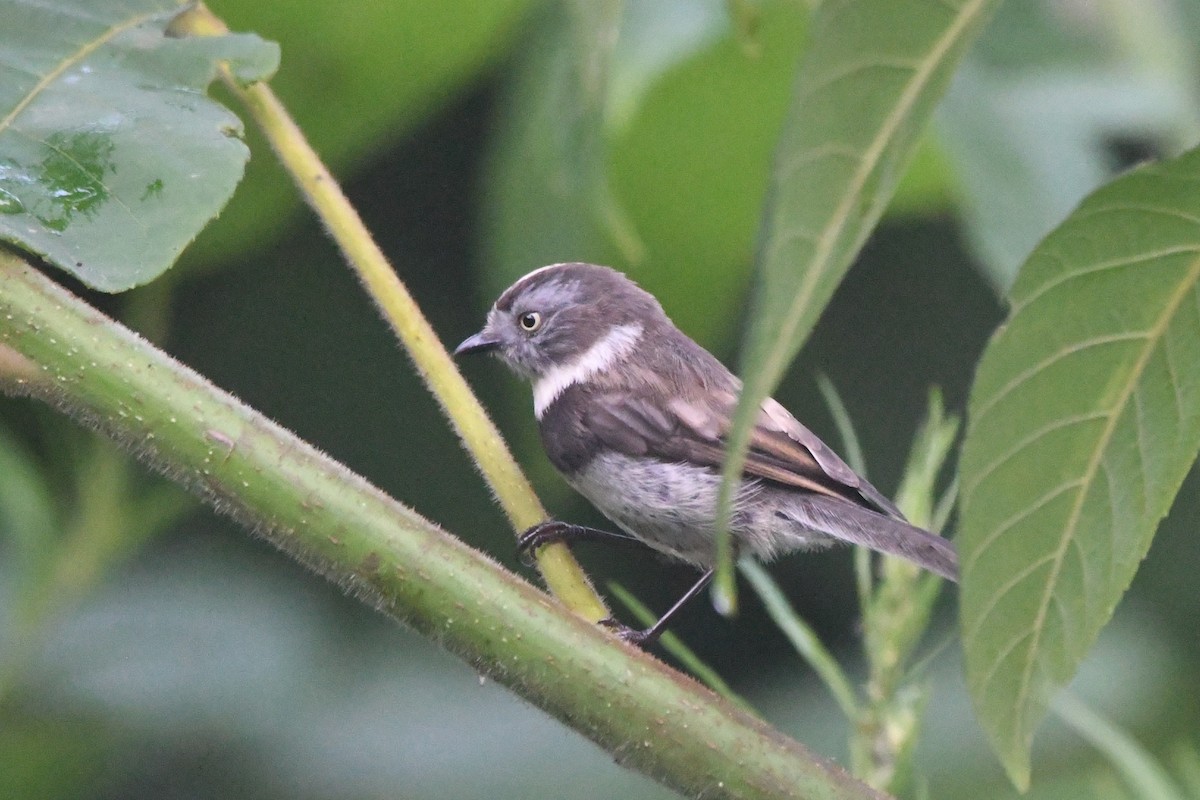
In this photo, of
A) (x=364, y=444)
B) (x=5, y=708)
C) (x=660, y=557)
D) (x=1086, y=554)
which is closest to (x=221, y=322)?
(x=364, y=444)

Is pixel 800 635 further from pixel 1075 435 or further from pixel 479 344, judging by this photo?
pixel 479 344

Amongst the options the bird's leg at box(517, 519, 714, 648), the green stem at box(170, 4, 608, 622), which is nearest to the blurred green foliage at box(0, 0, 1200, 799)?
the bird's leg at box(517, 519, 714, 648)

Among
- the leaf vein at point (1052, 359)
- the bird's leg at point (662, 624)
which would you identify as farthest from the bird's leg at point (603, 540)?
the leaf vein at point (1052, 359)

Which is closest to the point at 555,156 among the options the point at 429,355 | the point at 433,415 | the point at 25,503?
the point at 429,355

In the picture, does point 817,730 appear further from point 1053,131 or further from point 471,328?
point 1053,131

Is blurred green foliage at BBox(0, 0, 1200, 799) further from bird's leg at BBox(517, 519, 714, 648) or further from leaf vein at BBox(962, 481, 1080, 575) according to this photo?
leaf vein at BBox(962, 481, 1080, 575)

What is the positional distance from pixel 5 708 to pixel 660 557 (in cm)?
132

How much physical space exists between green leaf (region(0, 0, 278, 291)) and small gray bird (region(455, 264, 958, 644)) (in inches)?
35.5

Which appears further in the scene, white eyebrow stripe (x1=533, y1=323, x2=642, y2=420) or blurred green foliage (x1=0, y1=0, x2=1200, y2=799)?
white eyebrow stripe (x1=533, y1=323, x2=642, y2=420)

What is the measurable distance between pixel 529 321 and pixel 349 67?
25.9 inches

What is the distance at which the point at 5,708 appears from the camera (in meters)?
2.57

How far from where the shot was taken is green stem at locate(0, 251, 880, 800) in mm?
1174

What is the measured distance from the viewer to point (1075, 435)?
1014mm

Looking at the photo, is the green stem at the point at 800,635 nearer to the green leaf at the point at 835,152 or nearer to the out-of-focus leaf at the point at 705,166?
the green leaf at the point at 835,152
